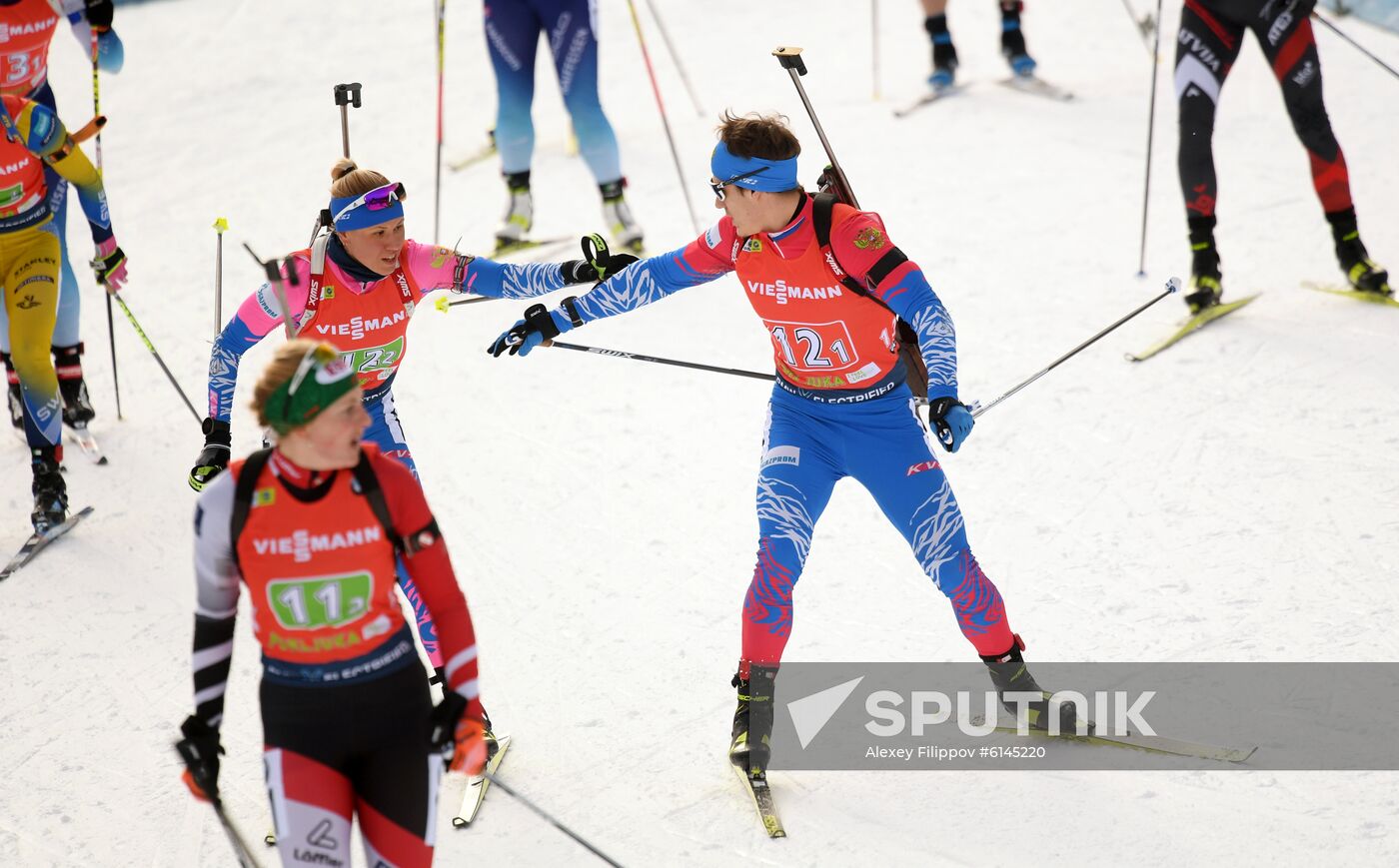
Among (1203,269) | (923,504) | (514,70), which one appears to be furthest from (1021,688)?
(514,70)

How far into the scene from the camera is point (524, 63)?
24.2ft

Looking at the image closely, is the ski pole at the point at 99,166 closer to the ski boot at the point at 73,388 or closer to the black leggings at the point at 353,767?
the ski boot at the point at 73,388

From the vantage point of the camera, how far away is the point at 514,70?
736 cm

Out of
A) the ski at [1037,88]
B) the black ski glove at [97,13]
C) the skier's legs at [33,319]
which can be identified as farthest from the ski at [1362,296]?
the black ski glove at [97,13]

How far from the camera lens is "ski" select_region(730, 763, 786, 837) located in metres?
3.73

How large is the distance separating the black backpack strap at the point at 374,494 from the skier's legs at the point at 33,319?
332 centimetres

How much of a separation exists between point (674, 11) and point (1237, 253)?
22.1ft

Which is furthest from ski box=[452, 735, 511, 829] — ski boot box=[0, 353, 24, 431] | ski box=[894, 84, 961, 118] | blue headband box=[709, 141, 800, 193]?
ski box=[894, 84, 961, 118]

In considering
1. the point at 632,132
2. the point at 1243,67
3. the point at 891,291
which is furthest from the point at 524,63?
the point at 1243,67

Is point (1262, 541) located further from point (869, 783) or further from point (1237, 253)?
point (1237, 253)

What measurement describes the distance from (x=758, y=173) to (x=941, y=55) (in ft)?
20.4

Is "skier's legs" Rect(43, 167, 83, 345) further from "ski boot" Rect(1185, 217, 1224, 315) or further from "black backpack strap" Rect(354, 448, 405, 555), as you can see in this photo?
"ski boot" Rect(1185, 217, 1224, 315)

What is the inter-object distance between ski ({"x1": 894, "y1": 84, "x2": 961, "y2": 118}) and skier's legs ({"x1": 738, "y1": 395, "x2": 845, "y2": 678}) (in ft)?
18.9

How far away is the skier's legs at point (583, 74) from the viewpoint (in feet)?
23.6
